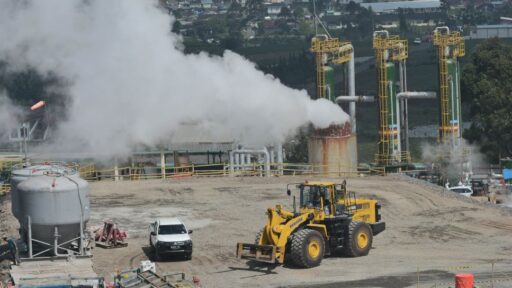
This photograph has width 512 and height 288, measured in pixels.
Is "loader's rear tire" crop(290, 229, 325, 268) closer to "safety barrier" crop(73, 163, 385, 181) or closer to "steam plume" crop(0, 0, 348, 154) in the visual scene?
"steam plume" crop(0, 0, 348, 154)

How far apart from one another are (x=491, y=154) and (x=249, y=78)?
38.4m

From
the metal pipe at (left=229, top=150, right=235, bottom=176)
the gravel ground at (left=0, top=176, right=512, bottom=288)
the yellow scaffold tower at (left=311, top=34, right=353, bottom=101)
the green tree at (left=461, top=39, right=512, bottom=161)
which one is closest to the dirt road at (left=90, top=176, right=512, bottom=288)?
the gravel ground at (left=0, top=176, right=512, bottom=288)

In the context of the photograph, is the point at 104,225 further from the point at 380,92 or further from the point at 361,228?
the point at 380,92

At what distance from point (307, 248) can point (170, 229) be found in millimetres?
6201

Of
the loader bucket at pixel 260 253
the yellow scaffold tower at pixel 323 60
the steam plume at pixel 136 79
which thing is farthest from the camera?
the yellow scaffold tower at pixel 323 60

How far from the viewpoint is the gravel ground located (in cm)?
4278

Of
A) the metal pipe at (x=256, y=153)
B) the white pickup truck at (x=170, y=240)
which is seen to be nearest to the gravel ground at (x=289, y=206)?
the white pickup truck at (x=170, y=240)

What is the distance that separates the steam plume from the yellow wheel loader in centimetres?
1659

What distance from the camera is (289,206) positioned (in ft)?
191

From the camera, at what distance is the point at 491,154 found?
307ft

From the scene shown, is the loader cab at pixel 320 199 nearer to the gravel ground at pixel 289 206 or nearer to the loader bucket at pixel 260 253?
the gravel ground at pixel 289 206

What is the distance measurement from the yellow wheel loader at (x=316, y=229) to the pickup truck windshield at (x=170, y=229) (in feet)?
11.7

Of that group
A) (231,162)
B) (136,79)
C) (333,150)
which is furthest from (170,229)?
(231,162)

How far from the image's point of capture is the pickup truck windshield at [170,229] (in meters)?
46.2
